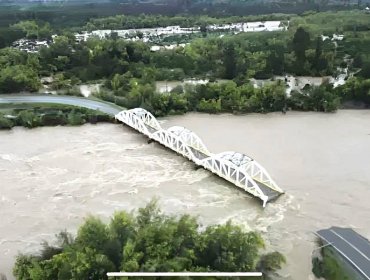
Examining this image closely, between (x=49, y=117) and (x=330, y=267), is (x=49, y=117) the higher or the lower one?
the higher one

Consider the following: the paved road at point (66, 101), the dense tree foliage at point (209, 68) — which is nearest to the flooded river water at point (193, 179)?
the paved road at point (66, 101)

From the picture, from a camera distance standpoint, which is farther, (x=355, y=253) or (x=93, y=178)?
(x=93, y=178)

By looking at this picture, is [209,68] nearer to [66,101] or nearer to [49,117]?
[66,101]

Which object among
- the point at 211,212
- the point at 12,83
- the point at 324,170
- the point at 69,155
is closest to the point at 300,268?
the point at 211,212

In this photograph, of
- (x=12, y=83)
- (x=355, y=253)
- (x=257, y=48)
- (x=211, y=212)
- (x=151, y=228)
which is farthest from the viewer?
(x=257, y=48)

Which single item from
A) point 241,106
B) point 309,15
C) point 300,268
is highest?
point 309,15

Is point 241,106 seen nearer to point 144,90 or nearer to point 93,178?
point 144,90

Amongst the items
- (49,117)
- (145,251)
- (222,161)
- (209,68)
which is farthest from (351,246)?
(209,68)
